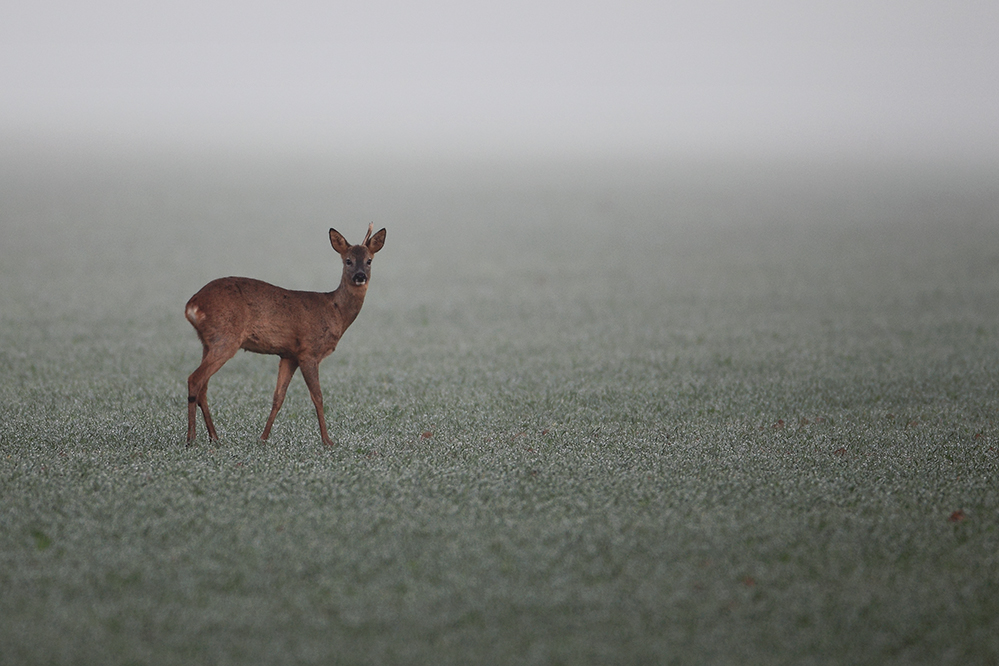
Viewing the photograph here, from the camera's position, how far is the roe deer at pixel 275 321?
26.0 feet

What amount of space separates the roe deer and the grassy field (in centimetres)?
53

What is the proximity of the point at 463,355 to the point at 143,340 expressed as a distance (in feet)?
15.5

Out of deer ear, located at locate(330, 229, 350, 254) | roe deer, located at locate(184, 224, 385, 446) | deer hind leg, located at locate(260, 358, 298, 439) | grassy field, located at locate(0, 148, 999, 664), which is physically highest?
deer ear, located at locate(330, 229, 350, 254)

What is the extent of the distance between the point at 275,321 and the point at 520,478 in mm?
2358

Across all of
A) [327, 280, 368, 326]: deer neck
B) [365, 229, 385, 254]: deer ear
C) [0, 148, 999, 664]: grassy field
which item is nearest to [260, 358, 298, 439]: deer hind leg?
[0, 148, 999, 664]: grassy field

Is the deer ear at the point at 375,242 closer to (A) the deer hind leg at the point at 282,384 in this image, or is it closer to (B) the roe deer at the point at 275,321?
(B) the roe deer at the point at 275,321

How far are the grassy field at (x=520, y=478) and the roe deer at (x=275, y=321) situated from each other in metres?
0.53

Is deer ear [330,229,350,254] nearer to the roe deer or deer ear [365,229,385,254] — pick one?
the roe deer

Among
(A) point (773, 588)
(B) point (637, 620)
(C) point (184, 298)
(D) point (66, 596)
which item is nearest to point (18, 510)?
(D) point (66, 596)

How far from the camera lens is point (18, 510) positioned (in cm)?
668

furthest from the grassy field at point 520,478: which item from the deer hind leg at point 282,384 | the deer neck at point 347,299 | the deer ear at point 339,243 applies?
the deer ear at point 339,243

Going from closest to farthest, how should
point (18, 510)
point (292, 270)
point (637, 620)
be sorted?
point (637, 620)
point (18, 510)
point (292, 270)

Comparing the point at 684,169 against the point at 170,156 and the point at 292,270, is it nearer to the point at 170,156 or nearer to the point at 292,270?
the point at 170,156

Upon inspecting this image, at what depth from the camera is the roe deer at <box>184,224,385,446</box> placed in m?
7.93
